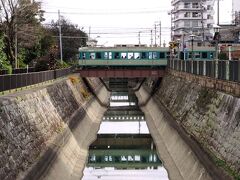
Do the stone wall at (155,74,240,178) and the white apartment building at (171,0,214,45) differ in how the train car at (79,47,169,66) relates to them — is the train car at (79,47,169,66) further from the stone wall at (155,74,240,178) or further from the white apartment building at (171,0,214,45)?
the white apartment building at (171,0,214,45)

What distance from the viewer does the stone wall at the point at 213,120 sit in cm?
1959

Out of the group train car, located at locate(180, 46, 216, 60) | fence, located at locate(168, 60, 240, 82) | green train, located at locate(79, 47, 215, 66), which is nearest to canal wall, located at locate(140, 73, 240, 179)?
fence, located at locate(168, 60, 240, 82)

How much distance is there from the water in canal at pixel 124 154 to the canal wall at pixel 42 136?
93 centimetres

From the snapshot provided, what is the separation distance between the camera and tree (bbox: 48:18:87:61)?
9888cm

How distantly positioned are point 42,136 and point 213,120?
Answer: 978cm

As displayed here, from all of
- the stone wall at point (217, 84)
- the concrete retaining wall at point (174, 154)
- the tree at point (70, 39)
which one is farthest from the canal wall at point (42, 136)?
the tree at point (70, 39)

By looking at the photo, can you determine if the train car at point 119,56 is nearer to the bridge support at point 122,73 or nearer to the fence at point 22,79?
the bridge support at point 122,73

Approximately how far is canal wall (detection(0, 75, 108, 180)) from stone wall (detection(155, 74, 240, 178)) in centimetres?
765

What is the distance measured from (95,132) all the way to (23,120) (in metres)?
18.0

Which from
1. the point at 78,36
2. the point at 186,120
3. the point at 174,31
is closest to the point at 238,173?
the point at 186,120

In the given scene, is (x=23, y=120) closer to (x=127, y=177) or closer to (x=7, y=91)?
(x=7, y=91)

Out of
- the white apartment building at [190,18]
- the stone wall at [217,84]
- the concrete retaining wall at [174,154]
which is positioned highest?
the white apartment building at [190,18]

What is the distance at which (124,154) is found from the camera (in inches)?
1288

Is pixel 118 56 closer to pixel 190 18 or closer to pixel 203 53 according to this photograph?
pixel 203 53
